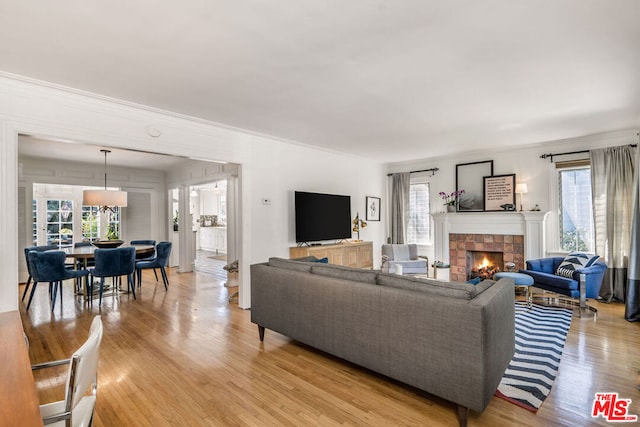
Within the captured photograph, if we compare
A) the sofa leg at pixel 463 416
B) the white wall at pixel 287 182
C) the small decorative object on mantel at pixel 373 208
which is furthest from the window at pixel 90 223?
the sofa leg at pixel 463 416

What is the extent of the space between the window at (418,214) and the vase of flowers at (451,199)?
439 millimetres

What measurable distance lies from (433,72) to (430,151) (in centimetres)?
363

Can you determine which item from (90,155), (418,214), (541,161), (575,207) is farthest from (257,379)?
(90,155)

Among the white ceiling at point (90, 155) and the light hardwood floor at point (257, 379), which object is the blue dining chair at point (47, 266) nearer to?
the light hardwood floor at point (257, 379)

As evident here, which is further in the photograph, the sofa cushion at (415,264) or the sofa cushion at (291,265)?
the sofa cushion at (415,264)

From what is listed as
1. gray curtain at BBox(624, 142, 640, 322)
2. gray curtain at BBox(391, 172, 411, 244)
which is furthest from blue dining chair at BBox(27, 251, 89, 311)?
gray curtain at BBox(624, 142, 640, 322)

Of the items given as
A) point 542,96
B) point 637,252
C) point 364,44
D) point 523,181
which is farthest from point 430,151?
point 364,44

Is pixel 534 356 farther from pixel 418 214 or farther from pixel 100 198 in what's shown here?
pixel 100 198

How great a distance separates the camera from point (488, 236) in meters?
6.12

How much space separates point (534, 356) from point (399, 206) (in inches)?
186

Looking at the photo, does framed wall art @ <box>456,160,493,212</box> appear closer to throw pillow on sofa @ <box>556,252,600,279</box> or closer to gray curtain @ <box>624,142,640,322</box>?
throw pillow on sofa @ <box>556,252,600,279</box>

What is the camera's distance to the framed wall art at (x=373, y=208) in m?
7.25

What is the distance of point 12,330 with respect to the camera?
6.04 feet

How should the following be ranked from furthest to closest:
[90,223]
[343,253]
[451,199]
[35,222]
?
[90,223]
[35,222]
[451,199]
[343,253]
